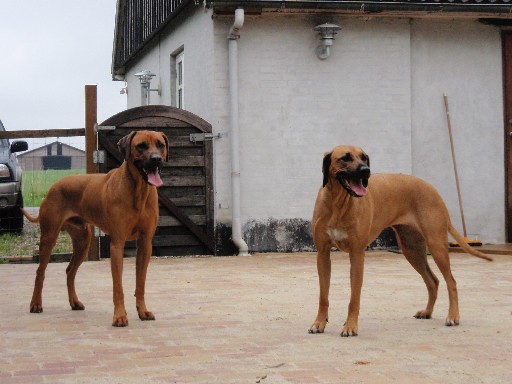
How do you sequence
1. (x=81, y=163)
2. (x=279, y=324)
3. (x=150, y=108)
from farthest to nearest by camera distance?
(x=81, y=163)
(x=150, y=108)
(x=279, y=324)

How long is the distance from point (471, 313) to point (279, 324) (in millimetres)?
1573

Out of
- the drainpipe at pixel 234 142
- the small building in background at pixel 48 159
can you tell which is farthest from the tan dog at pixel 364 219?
the small building in background at pixel 48 159

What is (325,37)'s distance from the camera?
12.5m

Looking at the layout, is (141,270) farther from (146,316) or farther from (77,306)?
(77,306)

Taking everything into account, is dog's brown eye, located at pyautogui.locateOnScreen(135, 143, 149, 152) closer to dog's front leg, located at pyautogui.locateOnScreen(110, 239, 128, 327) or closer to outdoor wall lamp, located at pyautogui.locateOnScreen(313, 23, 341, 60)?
dog's front leg, located at pyautogui.locateOnScreen(110, 239, 128, 327)

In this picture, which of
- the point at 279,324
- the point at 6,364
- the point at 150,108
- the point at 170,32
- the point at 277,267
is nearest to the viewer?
the point at 6,364

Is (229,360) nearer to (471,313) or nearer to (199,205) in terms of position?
(471,313)

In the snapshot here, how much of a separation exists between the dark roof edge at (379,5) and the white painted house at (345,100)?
0.06 feet

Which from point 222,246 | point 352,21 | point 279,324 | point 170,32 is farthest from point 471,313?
point 170,32

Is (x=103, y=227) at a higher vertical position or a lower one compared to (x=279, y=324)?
higher

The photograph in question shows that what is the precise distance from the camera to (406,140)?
13.0 metres

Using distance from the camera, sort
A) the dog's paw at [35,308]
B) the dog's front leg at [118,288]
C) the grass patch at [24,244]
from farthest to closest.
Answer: the grass patch at [24,244] → the dog's paw at [35,308] → the dog's front leg at [118,288]

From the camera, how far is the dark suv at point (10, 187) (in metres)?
12.9

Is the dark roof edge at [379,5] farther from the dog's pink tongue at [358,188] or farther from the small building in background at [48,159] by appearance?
the dog's pink tongue at [358,188]
